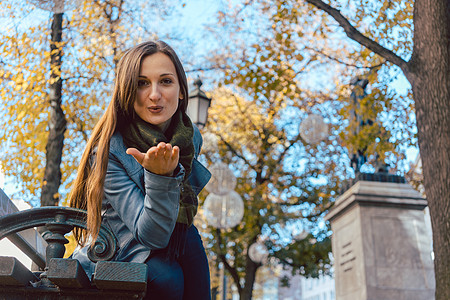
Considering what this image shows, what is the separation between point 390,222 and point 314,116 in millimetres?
4624

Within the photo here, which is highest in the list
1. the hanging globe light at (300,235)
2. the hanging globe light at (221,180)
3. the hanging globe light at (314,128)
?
the hanging globe light at (314,128)

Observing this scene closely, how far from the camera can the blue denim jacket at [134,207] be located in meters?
1.51

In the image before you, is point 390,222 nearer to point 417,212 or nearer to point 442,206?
point 417,212

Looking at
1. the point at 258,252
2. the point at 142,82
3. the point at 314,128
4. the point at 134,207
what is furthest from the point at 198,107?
the point at 258,252

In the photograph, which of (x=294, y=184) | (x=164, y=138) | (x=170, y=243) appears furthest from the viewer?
(x=294, y=184)

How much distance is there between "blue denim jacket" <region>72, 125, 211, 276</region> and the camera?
1509 millimetres

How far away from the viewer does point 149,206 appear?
1.51 m

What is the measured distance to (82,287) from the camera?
142 cm

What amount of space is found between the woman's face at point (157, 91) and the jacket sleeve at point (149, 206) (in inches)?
11.6

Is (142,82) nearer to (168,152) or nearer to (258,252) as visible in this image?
(168,152)

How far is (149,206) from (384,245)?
8.39 m

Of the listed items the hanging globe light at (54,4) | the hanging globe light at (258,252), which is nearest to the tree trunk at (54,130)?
the hanging globe light at (54,4)

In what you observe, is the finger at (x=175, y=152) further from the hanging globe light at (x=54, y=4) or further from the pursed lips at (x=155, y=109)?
the hanging globe light at (x=54, y=4)

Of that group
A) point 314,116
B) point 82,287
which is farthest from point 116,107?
point 314,116
